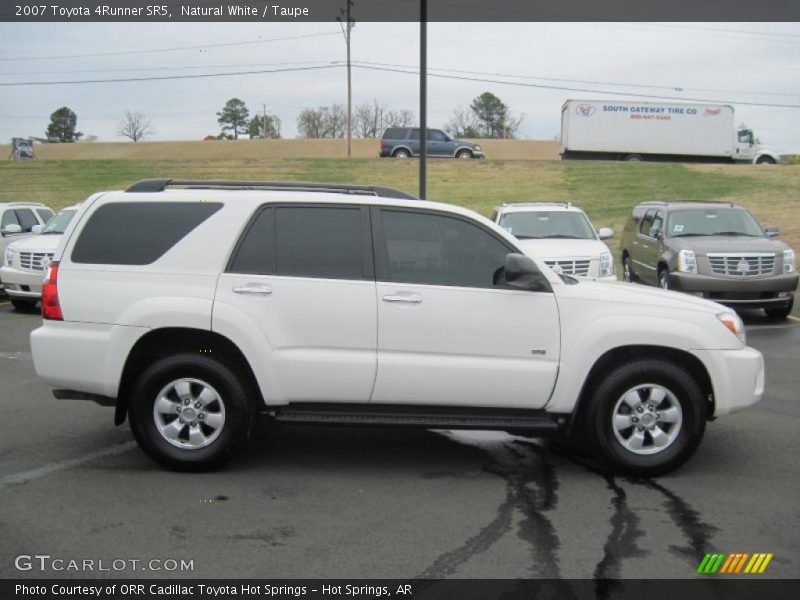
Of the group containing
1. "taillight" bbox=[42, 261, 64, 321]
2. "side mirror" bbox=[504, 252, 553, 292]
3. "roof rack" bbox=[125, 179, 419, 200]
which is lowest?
"taillight" bbox=[42, 261, 64, 321]

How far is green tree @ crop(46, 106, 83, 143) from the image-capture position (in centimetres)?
9769

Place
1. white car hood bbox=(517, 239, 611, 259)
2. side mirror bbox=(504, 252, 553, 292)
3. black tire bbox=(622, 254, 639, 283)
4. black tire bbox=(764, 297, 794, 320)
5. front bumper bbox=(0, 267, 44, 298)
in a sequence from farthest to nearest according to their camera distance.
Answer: black tire bbox=(622, 254, 639, 283)
front bumper bbox=(0, 267, 44, 298)
black tire bbox=(764, 297, 794, 320)
white car hood bbox=(517, 239, 611, 259)
side mirror bbox=(504, 252, 553, 292)

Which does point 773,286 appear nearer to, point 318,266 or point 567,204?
point 567,204

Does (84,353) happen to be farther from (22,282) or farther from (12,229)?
(12,229)

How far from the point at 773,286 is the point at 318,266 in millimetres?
9463

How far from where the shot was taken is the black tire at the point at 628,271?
55.0 feet

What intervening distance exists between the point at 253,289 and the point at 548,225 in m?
9.11

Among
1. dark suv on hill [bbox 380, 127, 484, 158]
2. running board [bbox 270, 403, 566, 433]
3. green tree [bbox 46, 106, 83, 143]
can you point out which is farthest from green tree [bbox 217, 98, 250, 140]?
running board [bbox 270, 403, 566, 433]

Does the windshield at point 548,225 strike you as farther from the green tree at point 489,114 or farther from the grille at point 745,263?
the green tree at point 489,114

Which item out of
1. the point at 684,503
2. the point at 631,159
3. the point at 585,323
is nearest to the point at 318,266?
the point at 585,323

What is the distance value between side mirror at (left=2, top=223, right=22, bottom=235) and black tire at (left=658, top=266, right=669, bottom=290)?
11.6 metres

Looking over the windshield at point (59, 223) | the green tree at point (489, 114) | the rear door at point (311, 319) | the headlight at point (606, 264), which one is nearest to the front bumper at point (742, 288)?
the headlight at point (606, 264)

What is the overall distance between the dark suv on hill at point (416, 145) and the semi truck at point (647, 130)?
16.8ft

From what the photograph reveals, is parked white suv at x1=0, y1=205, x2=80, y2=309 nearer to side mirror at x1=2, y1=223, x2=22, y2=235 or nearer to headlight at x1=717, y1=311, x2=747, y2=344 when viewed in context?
side mirror at x1=2, y1=223, x2=22, y2=235
